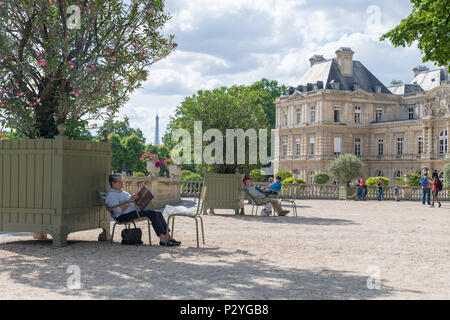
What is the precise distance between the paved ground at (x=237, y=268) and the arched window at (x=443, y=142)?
162 ft

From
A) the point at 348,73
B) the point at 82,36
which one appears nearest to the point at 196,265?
the point at 82,36

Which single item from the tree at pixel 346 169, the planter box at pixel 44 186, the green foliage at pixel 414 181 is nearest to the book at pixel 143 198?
the planter box at pixel 44 186

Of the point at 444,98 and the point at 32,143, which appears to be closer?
the point at 32,143

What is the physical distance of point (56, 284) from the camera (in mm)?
5695

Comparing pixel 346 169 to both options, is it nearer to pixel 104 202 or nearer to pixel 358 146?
pixel 358 146

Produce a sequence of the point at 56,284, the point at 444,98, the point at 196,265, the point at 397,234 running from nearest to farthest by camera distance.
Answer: the point at 56,284
the point at 196,265
the point at 397,234
the point at 444,98

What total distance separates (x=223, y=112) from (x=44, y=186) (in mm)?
13956

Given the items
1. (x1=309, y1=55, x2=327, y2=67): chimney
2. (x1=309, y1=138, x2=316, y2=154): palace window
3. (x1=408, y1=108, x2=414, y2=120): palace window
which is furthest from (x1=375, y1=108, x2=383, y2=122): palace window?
(x1=309, y1=55, x2=327, y2=67): chimney

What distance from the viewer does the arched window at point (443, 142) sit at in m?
56.4

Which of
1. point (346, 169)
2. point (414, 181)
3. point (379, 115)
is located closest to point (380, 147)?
point (379, 115)

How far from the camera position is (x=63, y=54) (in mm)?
9047

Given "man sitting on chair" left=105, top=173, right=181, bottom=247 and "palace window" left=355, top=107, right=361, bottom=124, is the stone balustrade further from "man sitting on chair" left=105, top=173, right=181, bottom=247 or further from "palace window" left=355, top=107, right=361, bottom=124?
"palace window" left=355, top=107, right=361, bottom=124
